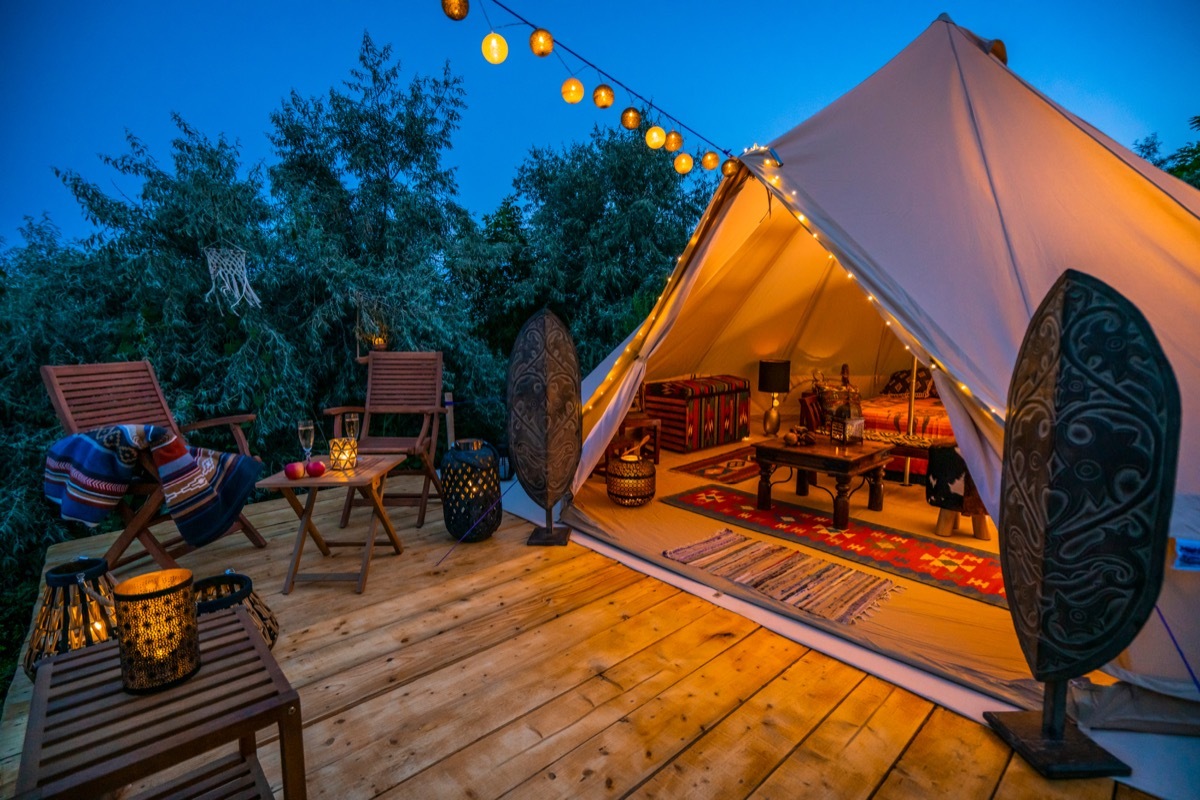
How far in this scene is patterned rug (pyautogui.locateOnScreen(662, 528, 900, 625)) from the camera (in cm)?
250

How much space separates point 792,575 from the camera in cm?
279

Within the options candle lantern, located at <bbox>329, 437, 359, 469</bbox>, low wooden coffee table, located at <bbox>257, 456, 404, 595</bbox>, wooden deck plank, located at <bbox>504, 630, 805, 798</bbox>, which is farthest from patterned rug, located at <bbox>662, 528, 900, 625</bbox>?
candle lantern, located at <bbox>329, 437, 359, 469</bbox>

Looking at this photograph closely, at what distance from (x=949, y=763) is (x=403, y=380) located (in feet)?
11.9

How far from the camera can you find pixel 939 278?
2461 mm

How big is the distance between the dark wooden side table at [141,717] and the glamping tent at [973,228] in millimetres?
2248

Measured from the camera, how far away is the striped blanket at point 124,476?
2.54 metres

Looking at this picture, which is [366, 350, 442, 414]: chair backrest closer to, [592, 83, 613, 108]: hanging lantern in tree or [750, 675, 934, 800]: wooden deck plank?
[592, 83, 613, 108]: hanging lantern in tree

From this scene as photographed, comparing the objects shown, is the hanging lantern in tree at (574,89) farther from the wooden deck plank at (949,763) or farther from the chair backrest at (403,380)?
the wooden deck plank at (949,763)

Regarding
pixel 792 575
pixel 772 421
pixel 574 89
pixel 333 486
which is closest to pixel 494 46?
pixel 574 89

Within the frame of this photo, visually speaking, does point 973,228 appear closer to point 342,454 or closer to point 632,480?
point 632,480

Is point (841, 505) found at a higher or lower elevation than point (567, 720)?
higher

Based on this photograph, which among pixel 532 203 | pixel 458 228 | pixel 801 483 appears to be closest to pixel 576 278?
pixel 532 203

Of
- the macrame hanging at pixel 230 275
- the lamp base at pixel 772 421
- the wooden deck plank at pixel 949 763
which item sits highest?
the macrame hanging at pixel 230 275

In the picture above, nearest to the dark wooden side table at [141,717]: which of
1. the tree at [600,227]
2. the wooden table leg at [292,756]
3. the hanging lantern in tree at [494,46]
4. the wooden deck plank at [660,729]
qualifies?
the wooden table leg at [292,756]
